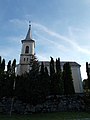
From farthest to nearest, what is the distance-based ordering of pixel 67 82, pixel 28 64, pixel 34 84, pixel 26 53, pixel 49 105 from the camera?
pixel 26 53, pixel 28 64, pixel 67 82, pixel 49 105, pixel 34 84

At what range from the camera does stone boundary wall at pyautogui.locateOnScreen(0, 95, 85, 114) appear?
27041 mm

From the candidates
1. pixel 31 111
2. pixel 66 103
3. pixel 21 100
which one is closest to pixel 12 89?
pixel 21 100

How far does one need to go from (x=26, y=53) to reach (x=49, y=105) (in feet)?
88.3

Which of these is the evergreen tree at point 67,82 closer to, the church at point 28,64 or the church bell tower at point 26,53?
the church at point 28,64

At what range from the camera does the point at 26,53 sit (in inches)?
2044

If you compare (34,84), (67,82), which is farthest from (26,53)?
(34,84)

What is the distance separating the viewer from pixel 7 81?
30.8 m

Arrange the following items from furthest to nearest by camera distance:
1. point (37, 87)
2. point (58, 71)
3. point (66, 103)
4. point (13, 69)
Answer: point (13, 69) < point (58, 71) < point (66, 103) < point (37, 87)

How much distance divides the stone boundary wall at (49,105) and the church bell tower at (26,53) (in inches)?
838

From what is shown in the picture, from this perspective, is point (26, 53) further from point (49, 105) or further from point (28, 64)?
point (49, 105)

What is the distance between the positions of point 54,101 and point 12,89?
8.03m

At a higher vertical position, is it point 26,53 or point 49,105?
point 26,53

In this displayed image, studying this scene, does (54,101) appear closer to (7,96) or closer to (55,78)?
(55,78)

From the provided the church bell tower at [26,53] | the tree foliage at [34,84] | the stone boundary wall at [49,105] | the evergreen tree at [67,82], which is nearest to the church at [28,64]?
the church bell tower at [26,53]
